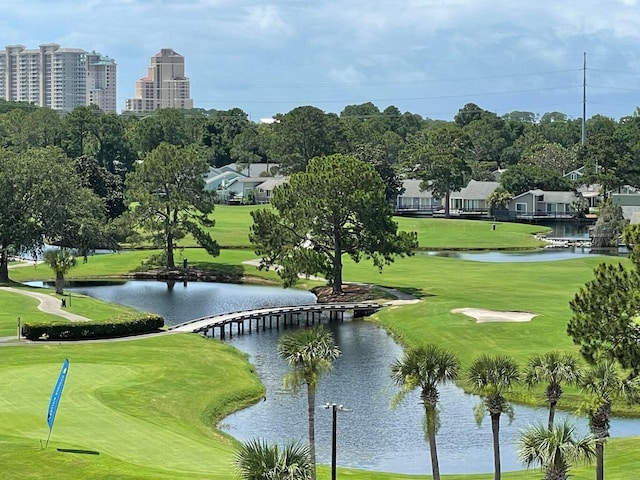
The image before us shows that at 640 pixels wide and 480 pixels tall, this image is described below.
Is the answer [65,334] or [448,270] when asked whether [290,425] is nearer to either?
[65,334]

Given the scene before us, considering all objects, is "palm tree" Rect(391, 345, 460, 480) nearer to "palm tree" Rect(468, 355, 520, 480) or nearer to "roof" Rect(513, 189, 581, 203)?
"palm tree" Rect(468, 355, 520, 480)

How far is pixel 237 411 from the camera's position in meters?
58.7

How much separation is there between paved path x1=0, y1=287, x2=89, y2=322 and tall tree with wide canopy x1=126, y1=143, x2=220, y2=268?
73.3 feet

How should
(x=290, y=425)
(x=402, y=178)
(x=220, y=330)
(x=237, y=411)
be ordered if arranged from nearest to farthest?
(x=290, y=425), (x=237, y=411), (x=220, y=330), (x=402, y=178)

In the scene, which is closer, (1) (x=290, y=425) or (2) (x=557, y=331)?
(1) (x=290, y=425)

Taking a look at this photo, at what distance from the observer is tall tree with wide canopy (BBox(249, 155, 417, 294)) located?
9656cm

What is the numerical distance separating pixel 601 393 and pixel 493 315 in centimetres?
4427

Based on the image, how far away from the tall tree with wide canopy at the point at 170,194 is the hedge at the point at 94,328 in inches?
1384

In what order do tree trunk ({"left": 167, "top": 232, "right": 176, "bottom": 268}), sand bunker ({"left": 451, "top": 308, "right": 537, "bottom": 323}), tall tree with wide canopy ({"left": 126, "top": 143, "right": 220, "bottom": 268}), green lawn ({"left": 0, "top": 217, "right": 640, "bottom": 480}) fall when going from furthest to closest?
tall tree with wide canopy ({"left": 126, "top": 143, "right": 220, "bottom": 268})
tree trunk ({"left": 167, "top": 232, "right": 176, "bottom": 268})
sand bunker ({"left": 451, "top": 308, "right": 537, "bottom": 323})
green lawn ({"left": 0, "top": 217, "right": 640, "bottom": 480})

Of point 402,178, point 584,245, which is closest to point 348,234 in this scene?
point 584,245

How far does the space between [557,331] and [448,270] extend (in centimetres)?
4180

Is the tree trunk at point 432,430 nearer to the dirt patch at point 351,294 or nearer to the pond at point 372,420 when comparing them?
the pond at point 372,420

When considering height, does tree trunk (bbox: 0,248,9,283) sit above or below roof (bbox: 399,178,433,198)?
below

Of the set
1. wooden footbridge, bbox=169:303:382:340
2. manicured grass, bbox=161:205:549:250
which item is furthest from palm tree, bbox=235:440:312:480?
manicured grass, bbox=161:205:549:250
